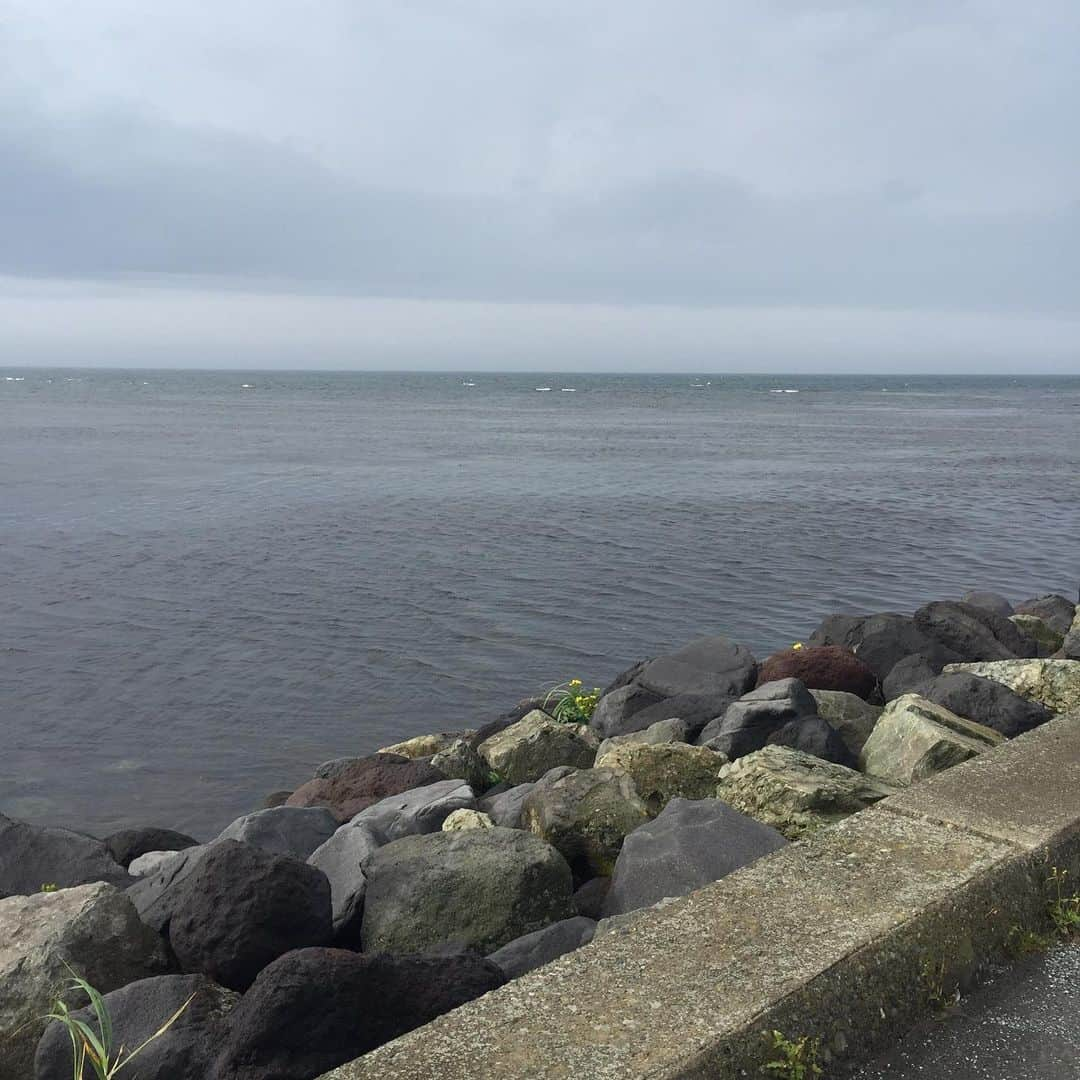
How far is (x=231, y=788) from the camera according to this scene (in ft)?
28.6

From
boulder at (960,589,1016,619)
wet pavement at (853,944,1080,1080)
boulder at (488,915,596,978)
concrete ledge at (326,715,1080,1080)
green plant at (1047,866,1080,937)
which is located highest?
concrete ledge at (326,715,1080,1080)

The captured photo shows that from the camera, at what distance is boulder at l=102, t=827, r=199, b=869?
6.78 m

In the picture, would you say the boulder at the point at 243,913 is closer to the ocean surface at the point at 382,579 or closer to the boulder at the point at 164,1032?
the boulder at the point at 164,1032

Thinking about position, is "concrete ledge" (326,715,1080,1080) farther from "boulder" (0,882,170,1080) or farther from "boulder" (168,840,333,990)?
"boulder" (0,882,170,1080)

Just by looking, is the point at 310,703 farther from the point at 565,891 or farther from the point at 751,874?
the point at 751,874

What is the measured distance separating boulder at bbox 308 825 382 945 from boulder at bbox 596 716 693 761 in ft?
7.33

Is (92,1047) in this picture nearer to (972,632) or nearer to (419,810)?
(419,810)

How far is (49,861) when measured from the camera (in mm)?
6059

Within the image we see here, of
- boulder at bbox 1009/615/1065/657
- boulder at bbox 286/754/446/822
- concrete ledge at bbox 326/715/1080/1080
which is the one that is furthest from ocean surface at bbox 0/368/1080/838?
concrete ledge at bbox 326/715/1080/1080

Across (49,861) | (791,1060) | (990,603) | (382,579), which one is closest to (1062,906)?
(791,1060)

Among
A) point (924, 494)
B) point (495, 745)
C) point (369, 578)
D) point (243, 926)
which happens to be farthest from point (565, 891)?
point (924, 494)

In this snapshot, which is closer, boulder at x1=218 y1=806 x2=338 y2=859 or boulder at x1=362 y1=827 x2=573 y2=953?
boulder at x1=362 y1=827 x2=573 y2=953

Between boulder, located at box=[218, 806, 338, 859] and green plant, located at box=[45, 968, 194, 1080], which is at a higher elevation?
green plant, located at box=[45, 968, 194, 1080]

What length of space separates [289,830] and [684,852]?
272cm
